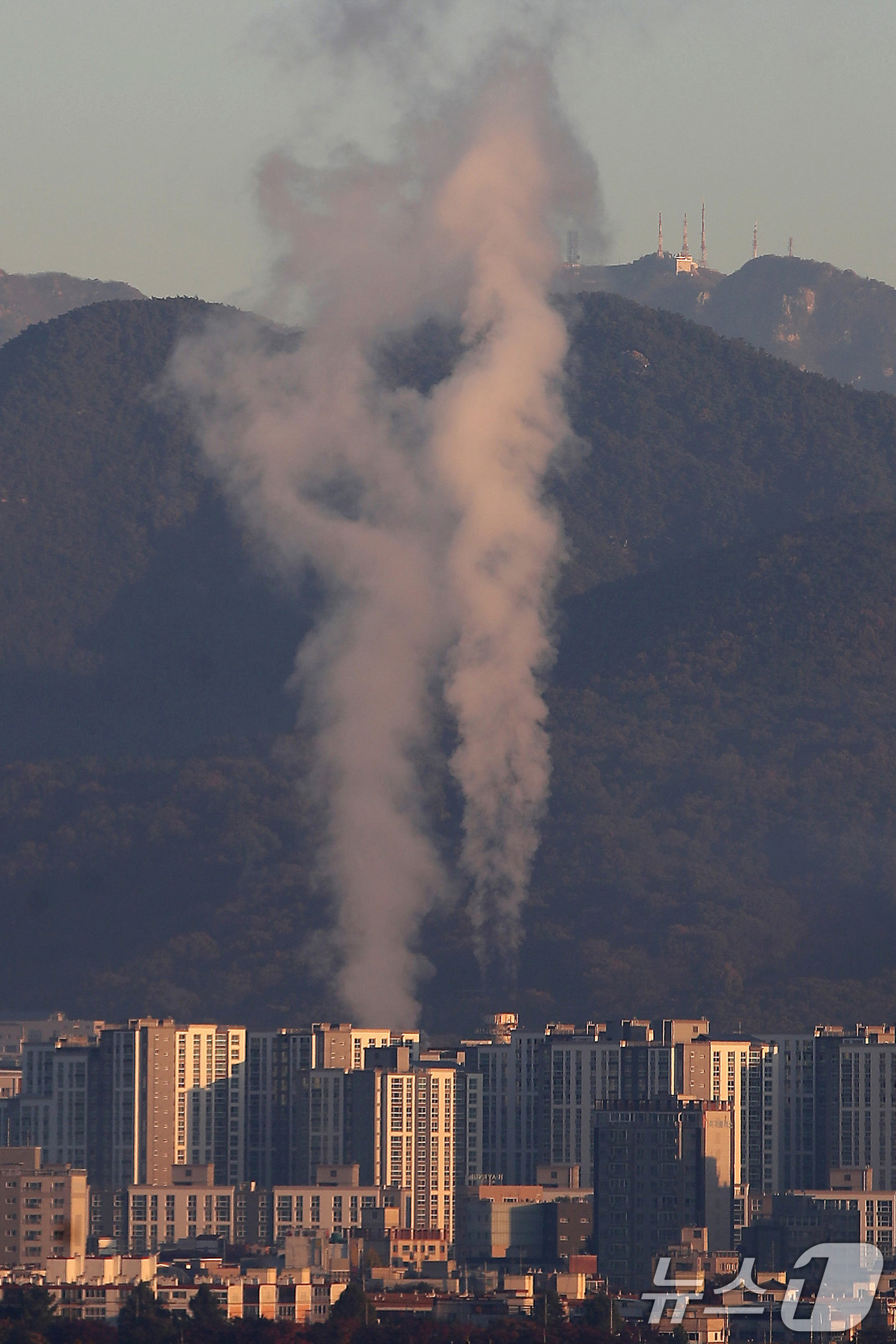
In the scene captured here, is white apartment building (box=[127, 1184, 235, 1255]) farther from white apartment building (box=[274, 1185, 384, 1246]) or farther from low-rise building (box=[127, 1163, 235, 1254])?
white apartment building (box=[274, 1185, 384, 1246])

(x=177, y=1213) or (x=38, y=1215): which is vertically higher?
(x=177, y=1213)

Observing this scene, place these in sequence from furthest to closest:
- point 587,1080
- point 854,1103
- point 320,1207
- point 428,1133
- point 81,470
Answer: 1. point 81,470
2. point 587,1080
3. point 854,1103
4. point 428,1133
5. point 320,1207

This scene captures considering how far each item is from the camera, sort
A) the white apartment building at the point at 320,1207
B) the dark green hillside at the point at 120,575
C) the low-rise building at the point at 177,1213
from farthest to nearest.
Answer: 1. the dark green hillside at the point at 120,575
2. the low-rise building at the point at 177,1213
3. the white apartment building at the point at 320,1207

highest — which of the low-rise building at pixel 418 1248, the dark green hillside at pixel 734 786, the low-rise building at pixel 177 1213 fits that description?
the dark green hillside at pixel 734 786

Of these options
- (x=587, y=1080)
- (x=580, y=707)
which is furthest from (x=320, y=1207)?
(x=580, y=707)

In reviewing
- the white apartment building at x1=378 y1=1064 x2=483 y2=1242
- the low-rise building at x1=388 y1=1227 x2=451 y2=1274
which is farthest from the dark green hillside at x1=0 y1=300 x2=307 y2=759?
the low-rise building at x1=388 y1=1227 x2=451 y2=1274

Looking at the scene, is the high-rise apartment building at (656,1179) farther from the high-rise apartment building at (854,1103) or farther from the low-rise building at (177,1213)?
the high-rise apartment building at (854,1103)

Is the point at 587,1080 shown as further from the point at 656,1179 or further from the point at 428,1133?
the point at 656,1179

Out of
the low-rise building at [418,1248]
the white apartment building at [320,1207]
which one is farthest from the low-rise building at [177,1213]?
the low-rise building at [418,1248]

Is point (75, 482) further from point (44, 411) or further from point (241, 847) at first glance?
point (241, 847)
